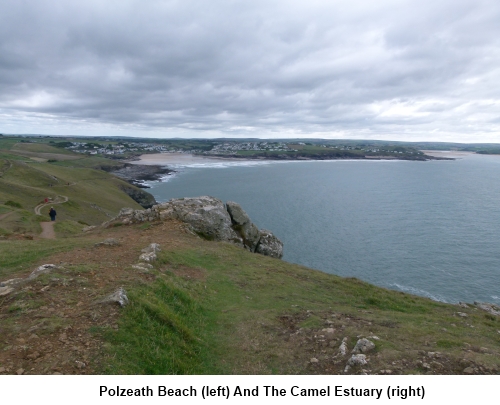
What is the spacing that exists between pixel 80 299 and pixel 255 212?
63.8m

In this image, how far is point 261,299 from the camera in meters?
16.8

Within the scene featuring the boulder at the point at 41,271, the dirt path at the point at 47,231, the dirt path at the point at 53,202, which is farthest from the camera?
the dirt path at the point at 53,202

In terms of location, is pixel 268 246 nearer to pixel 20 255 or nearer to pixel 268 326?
pixel 268 326

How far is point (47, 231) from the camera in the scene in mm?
34188

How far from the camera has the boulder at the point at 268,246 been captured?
101 feet

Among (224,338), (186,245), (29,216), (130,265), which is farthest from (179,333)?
(29,216)

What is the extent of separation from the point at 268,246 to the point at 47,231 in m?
23.2

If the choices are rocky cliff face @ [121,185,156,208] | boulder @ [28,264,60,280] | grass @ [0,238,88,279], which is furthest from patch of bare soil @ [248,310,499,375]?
rocky cliff face @ [121,185,156,208]

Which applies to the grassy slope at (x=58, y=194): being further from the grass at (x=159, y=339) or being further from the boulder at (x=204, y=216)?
the grass at (x=159, y=339)

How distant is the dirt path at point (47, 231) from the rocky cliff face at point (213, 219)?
845 centimetres

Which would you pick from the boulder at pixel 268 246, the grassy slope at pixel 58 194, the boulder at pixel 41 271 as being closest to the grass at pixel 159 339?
the boulder at pixel 41 271

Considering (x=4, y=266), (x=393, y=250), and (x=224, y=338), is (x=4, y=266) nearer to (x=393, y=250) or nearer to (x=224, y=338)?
(x=224, y=338)

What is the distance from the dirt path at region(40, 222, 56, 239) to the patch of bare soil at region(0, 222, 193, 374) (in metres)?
18.5

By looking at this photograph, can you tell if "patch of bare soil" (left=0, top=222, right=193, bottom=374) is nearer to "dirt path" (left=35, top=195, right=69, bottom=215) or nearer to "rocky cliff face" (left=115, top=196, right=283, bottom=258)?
"rocky cliff face" (left=115, top=196, right=283, bottom=258)
